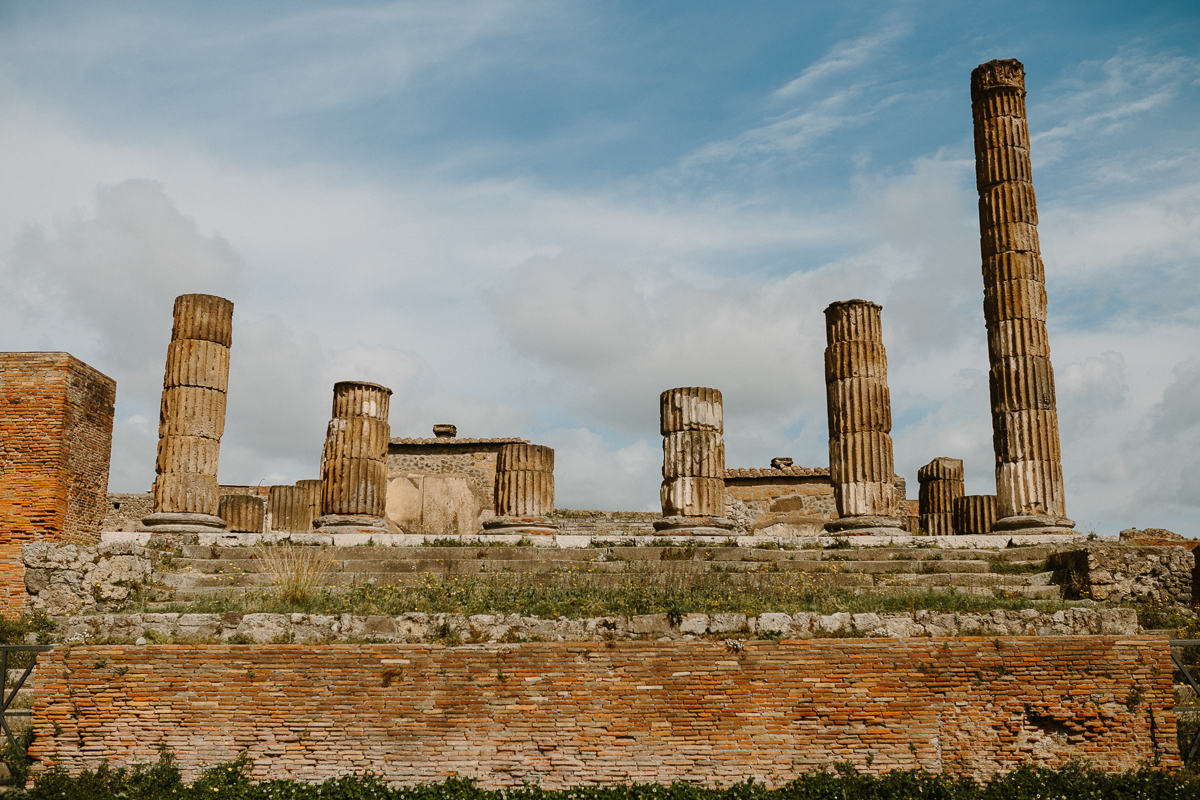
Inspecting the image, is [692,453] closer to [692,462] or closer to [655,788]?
[692,462]

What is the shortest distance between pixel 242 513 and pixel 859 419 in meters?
11.0

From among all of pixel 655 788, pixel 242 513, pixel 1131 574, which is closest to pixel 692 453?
pixel 1131 574

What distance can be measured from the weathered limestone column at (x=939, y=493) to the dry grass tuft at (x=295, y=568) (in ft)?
38.0

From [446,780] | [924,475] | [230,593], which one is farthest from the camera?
[924,475]

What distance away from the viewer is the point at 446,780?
7.23 m

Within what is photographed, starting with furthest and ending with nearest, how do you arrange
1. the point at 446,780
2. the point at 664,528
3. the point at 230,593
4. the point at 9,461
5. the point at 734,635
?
1. the point at 664,528
2. the point at 9,461
3. the point at 230,593
4. the point at 734,635
5. the point at 446,780

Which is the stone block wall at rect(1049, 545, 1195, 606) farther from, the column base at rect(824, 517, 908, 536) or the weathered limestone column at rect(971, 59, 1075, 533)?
the column base at rect(824, 517, 908, 536)

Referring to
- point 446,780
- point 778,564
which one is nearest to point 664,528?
point 778,564

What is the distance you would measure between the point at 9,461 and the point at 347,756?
6.40m

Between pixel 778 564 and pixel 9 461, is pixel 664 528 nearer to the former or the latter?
pixel 778 564

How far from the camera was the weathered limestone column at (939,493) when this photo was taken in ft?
56.1

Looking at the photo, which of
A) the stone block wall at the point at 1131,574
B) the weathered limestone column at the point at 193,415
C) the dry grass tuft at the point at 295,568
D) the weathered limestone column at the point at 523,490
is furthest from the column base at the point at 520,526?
the stone block wall at the point at 1131,574

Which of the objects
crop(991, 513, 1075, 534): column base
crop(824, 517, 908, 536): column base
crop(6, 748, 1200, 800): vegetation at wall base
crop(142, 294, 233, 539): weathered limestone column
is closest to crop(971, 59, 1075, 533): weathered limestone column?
crop(991, 513, 1075, 534): column base

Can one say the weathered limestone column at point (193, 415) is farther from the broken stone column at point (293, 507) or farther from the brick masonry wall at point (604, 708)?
the brick masonry wall at point (604, 708)
